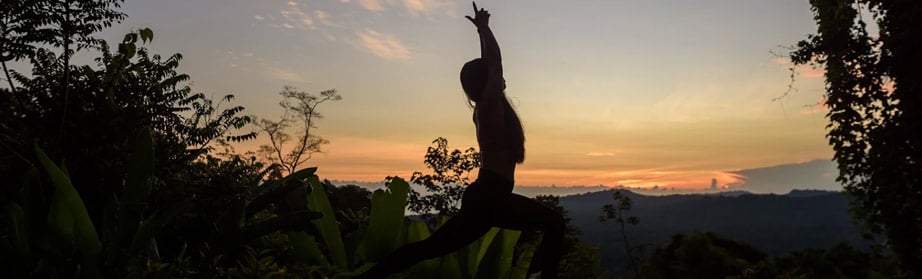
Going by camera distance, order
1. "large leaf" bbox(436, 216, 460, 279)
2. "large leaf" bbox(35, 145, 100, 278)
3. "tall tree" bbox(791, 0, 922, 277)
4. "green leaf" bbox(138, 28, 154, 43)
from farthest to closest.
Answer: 1. "tall tree" bbox(791, 0, 922, 277)
2. "green leaf" bbox(138, 28, 154, 43)
3. "large leaf" bbox(436, 216, 460, 279)
4. "large leaf" bbox(35, 145, 100, 278)

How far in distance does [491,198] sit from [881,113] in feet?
24.9

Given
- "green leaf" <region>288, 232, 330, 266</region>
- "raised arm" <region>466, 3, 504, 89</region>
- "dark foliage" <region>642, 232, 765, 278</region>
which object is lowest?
"dark foliage" <region>642, 232, 765, 278</region>

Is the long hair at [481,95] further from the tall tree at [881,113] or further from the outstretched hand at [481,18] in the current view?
the tall tree at [881,113]

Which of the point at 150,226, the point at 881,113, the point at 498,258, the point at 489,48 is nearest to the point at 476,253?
the point at 498,258

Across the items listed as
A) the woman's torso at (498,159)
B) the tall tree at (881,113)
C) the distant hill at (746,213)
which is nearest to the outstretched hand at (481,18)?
the woman's torso at (498,159)

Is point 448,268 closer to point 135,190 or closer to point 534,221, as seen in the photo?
point 534,221

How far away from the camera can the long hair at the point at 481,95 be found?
2.80 metres

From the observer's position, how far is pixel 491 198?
2.71 meters

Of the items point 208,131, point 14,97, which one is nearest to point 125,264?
point 14,97

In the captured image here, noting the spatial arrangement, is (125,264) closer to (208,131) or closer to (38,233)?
(38,233)

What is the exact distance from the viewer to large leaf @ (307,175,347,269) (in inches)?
131

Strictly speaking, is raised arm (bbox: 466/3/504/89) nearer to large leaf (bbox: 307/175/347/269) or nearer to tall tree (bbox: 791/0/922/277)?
large leaf (bbox: 307/175/347/269)

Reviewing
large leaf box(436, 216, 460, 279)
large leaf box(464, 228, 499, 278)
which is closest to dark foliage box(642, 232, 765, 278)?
large leaf box(464, 228, 499, 278)

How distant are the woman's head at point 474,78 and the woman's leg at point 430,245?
609mm
